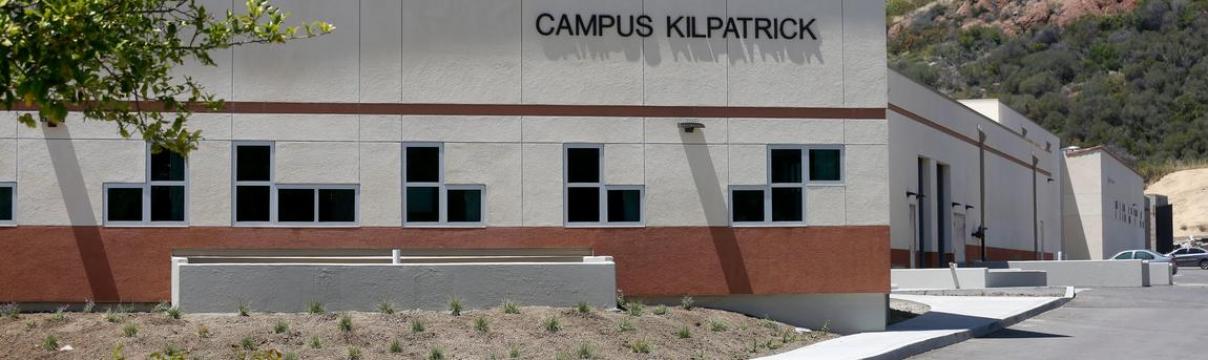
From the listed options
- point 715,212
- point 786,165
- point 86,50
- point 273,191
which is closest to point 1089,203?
point 786,165

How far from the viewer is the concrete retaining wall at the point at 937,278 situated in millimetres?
37875

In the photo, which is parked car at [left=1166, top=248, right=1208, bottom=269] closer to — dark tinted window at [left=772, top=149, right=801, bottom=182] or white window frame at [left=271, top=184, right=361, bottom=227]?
dark tinted window at [left=772, top=149, right=801, bottom=182]

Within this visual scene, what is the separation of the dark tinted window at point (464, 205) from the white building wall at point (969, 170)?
69.1 feet

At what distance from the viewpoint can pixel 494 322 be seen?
19.6m

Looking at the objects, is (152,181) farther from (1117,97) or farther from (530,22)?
(1117,97)

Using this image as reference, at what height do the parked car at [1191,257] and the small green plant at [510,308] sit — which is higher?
the small green plant at [510,308]

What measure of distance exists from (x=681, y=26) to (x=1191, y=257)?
55836mm

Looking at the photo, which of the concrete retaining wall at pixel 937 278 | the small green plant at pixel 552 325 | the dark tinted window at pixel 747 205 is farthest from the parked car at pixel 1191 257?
the small green plant at pixel 552 325

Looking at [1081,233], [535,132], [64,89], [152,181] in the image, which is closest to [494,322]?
[535,132]

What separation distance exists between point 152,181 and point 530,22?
20.2 feet

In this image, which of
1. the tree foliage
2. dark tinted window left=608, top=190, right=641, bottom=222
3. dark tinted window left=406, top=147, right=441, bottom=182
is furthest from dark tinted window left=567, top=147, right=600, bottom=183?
the tree foliage

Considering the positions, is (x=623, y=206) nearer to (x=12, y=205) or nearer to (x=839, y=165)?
(x=839, y=165)

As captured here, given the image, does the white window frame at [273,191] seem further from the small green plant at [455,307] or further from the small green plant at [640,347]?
the small green plant at [640,347]

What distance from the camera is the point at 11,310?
2059 cm
